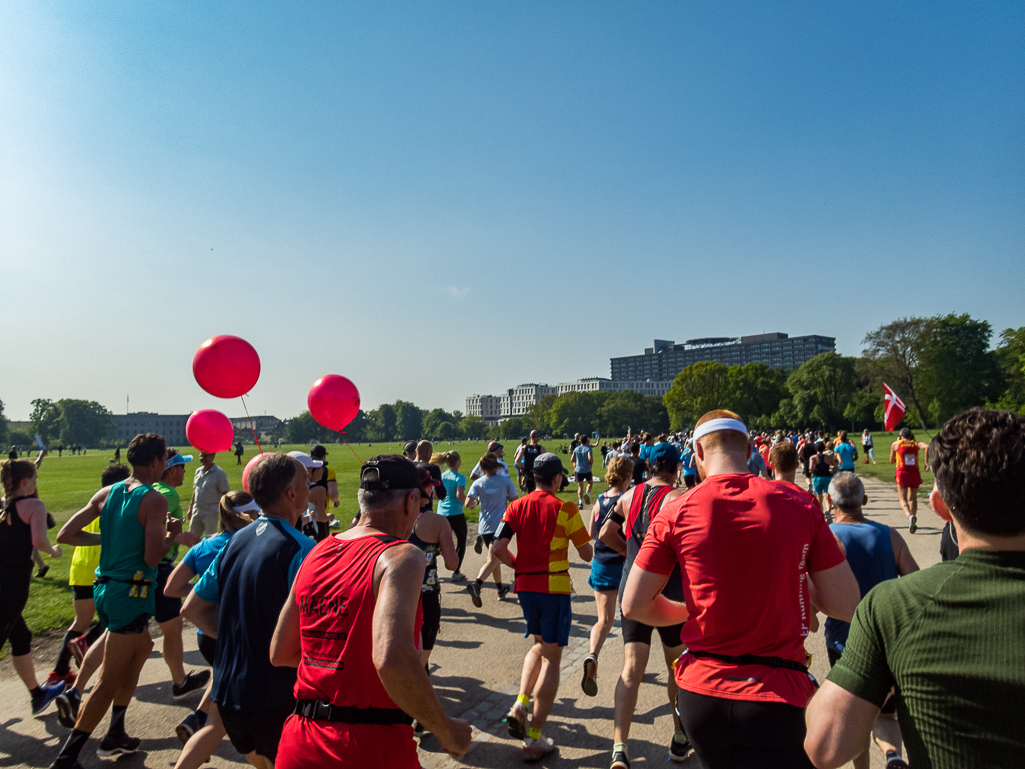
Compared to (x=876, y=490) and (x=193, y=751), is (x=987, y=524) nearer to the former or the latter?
(x=193, y=751)

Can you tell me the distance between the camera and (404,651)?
2.07m

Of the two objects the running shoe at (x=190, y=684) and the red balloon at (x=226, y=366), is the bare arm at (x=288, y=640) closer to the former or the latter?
the running shoe at (x=190, y=684)

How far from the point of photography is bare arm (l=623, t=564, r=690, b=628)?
271 centimetres

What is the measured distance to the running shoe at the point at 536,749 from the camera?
432 centimetres

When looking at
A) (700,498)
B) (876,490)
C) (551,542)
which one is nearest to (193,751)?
(551,542)

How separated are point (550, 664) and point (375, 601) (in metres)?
2.81

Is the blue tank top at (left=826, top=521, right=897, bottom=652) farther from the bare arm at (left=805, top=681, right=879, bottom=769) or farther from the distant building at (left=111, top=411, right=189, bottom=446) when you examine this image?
the distant building at (left=111, top=411, right=189, bottom=446)

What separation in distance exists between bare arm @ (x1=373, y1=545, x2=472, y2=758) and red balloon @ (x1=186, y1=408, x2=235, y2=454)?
310 inches

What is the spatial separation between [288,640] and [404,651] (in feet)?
2.60

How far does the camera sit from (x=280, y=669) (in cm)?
300

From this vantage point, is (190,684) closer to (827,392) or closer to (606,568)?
(606,568)

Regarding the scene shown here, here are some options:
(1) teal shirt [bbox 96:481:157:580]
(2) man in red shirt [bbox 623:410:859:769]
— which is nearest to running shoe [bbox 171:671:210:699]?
(1) teal shirt [bbox 96:481:157:580]

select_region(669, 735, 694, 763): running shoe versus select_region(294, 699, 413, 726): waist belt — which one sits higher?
select_region(294, 699, 413, 726): waist belt

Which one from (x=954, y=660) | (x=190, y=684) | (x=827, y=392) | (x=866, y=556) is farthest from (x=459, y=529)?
(x=827, y=392)
